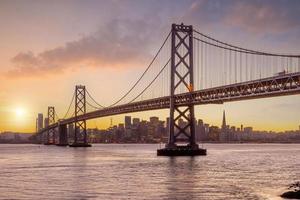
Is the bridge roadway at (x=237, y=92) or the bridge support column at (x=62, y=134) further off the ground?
the bridge roadway at (x=237, y=92)

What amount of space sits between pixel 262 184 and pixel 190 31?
4426cm

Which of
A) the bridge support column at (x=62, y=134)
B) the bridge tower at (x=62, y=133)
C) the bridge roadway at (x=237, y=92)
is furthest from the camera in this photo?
the bridge support column at (x=62, y=134)

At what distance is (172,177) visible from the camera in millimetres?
43125

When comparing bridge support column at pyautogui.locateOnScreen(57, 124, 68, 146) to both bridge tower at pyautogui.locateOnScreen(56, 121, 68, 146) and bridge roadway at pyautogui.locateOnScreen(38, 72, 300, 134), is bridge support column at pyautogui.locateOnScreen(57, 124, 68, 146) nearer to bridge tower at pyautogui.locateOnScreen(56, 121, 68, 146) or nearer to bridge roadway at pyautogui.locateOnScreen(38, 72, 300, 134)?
bridge tower at pyautogui.locateOnScreen(56, 121, 68, 146)

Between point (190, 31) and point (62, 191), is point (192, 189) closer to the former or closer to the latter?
point (62, 191)

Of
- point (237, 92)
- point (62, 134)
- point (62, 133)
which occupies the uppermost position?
point (237, 92)

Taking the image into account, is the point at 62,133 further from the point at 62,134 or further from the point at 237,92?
the point at 237,92

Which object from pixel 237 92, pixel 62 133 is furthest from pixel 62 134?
pixel 237 92

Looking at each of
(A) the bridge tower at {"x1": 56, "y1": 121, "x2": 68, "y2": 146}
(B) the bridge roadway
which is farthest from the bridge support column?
(B) the bridge roadway

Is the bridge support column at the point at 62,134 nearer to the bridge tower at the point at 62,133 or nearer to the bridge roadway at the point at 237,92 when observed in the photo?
the bridge tower at the point at 62,133

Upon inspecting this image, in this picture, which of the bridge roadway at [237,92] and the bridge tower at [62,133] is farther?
the bridge tower at [62,133]

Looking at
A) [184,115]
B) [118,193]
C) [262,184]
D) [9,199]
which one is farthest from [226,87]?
[9,199]

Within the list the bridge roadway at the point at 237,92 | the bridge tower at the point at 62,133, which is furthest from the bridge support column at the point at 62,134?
the bridge roadway at the point at 237,92

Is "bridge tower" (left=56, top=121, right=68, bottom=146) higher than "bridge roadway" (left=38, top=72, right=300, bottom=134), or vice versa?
"bridge roadway" (left=38, top=72, right=300, bottom=134)
